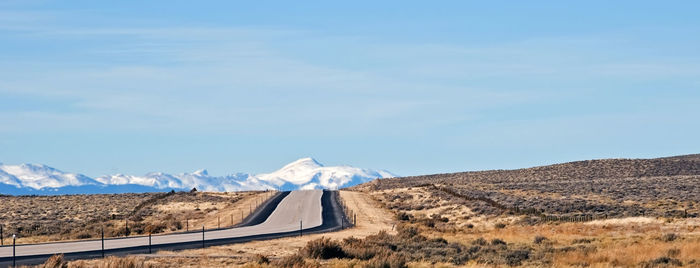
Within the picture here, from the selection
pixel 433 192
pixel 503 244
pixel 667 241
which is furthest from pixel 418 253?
pixel 433 192

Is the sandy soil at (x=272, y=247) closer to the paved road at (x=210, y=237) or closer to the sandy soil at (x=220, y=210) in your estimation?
the paved road at (x=210, y=237)

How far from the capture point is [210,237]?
2060 inches

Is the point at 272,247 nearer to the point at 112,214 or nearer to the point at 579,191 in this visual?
the point at 112,214

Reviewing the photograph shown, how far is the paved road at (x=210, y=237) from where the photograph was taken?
1639 inches

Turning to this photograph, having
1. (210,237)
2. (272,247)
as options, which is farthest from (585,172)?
(272,247)

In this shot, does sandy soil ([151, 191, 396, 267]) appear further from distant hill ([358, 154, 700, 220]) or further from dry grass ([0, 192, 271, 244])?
dry grass ([0, 192, 271, 244])

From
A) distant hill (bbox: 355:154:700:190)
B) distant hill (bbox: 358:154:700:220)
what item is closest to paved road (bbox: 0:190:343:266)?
distant hill (bbox: 358:154:700:220)

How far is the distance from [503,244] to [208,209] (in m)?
50.4

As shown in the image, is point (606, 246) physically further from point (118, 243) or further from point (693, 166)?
point (693, 166)

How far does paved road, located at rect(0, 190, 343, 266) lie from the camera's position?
41625 mm

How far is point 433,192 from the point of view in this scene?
10338 cm

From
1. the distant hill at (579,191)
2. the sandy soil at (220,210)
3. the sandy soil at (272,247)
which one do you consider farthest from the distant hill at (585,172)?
the sandy soil at (272,247)

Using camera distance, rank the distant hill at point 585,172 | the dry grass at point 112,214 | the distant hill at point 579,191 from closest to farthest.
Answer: the dry grass at point 112,214
the distant hill at point 579,191
the distant hill at point 585,172

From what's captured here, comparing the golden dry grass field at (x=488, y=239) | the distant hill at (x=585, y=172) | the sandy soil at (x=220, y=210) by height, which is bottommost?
the golden dry grass field at (x=488, y=239)
